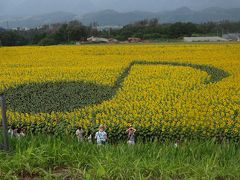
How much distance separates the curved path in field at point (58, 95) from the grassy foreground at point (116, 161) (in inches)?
349

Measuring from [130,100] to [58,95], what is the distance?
121 inches

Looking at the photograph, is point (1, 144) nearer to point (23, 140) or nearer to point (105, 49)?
point (23, 140)

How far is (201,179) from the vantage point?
3818 millimetres

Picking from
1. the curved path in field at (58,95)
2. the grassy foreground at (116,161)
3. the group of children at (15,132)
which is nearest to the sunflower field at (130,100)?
the curved path in field at (58,95)

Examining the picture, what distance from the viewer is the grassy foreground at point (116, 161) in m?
3.95

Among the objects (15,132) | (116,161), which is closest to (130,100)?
(15,132)

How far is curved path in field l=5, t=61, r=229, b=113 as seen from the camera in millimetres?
13859

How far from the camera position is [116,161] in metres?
4.12

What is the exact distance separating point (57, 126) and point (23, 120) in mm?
1191

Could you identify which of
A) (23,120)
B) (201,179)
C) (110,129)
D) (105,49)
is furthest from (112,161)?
(105,49)

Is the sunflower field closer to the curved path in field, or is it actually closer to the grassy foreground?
the curved path in field

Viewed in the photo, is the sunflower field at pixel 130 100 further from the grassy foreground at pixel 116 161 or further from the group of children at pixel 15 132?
the grassy foreground at pixel 116 161

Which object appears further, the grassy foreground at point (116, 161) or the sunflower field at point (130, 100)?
the sunflower field at point (130, 100)

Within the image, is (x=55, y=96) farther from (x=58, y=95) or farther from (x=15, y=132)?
(x=15, y=132)
